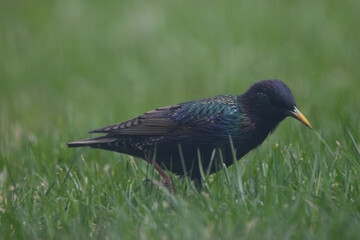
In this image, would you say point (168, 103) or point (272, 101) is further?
point (168, 103)

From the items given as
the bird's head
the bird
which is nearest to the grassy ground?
the bird

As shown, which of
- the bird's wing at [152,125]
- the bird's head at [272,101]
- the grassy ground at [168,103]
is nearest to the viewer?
the grassy ground at [168,103]

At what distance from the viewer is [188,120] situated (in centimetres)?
425

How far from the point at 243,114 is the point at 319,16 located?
5627 mm

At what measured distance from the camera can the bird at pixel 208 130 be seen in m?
4.13

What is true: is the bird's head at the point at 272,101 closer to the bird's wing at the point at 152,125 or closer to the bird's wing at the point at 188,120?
the bird's wing at the point at 188,120

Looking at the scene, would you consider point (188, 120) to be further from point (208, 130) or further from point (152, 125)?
point (152, 125)

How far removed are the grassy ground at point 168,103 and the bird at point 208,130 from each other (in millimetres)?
168

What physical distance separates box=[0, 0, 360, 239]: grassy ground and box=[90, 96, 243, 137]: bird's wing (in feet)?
1.09

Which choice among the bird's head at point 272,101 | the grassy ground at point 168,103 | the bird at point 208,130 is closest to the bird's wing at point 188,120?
the bird at point 208,130

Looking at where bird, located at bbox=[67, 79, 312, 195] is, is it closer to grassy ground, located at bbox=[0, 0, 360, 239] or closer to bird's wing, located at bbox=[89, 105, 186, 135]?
bird's wing, located at bbox=[89, 105, 186, 135]

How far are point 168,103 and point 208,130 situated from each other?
3.38 meters

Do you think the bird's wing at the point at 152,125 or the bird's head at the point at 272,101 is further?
the bird's wing at the point at 152,125

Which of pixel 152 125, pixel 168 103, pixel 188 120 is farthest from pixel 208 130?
pixel 168 103
